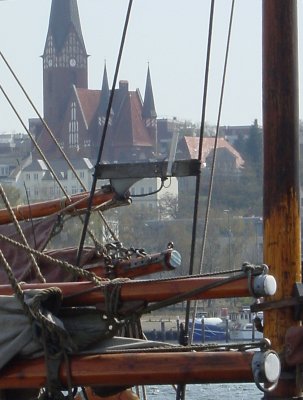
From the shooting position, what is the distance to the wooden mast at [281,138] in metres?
5.05

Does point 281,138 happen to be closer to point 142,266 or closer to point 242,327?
point 142,266

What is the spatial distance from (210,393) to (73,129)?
45.2 metres

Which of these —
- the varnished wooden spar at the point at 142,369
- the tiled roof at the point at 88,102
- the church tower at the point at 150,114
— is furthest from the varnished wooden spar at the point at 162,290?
the church tower at the point at 150,114

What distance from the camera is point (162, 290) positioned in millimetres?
4754

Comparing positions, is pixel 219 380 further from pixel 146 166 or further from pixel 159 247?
pixel 159 247

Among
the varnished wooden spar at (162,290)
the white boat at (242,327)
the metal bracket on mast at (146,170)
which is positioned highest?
the metal bracket on mast at (146,170)

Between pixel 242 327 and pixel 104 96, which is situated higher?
pixel 104 96

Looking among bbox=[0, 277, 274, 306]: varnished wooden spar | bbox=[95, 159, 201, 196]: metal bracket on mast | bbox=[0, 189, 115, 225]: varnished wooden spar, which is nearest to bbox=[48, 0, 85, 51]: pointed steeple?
bbox=[0, 189, 115, 225]: varnished wooden spar

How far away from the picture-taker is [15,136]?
71.6 meters

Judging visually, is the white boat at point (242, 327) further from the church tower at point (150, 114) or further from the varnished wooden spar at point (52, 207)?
the church tower at point (150, 114)

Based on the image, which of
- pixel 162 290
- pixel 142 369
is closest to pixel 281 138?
pixel 162 290

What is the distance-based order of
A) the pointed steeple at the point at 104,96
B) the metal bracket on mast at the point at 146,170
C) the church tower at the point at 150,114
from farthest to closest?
the church tower at the point at 150,114
the pointed steeple at the point at 104,96
the metal bracket on mast at the point at 146,170

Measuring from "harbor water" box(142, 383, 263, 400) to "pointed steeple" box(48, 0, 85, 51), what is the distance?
6083 cm

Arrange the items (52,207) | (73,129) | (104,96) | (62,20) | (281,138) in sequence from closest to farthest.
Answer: (281,138)
(52,207)
(73,129)
(104,96)
(62,20)
